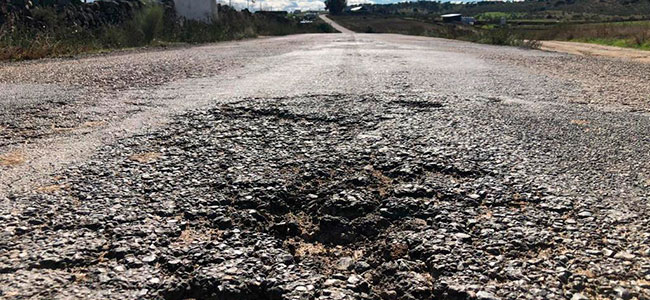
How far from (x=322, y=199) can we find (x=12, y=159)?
1.56m

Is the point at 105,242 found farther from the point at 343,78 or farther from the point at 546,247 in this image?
the point at 343,78

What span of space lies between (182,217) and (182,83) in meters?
3.45

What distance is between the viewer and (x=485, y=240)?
1.51 metres

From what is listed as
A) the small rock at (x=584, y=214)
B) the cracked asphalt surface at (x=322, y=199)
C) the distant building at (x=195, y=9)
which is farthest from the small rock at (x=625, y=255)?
the distant building at (x=195, y=9)

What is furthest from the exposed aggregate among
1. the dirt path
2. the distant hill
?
the distant hill

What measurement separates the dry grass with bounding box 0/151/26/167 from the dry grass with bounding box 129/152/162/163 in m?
0.51

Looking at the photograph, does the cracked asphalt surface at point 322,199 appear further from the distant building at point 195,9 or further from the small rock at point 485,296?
the distant building at point 195,9

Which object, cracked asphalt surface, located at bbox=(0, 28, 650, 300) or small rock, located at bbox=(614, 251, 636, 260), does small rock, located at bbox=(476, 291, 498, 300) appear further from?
small rock, located at bbox=(614, 251, 636, 260)

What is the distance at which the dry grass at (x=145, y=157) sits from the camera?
2.26 m

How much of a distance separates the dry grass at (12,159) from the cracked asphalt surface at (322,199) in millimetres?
17

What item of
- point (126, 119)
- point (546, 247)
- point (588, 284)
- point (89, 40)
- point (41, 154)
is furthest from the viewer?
point (89, 40)

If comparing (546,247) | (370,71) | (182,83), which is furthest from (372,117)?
(370,71)

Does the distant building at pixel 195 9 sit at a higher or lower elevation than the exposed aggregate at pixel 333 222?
higher

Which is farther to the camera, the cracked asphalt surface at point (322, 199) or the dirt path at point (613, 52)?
the dirt path at point (613, 52)
